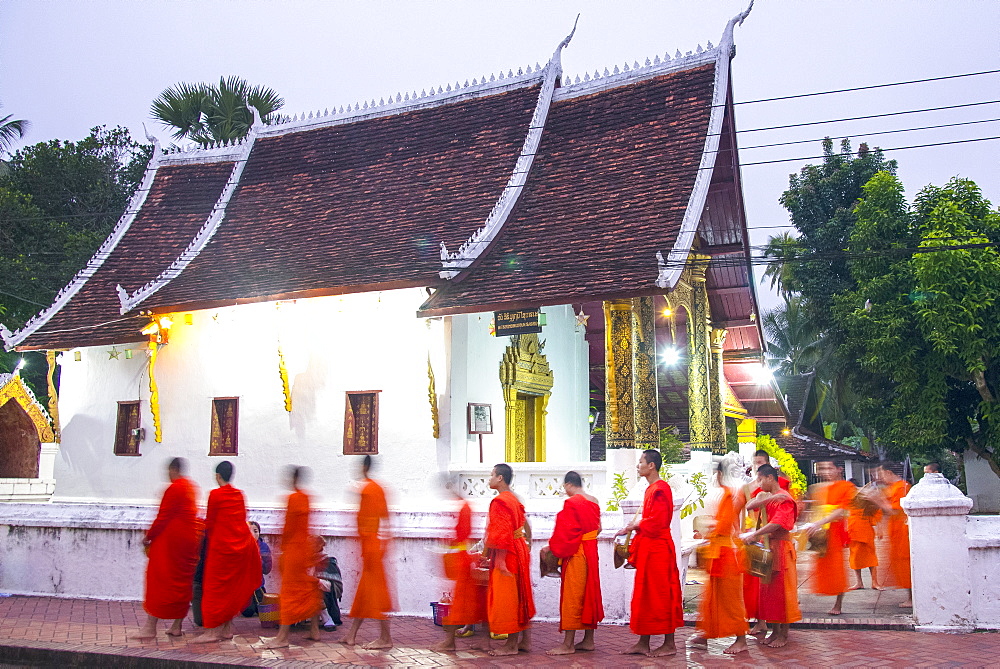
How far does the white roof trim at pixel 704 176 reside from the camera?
10.9m

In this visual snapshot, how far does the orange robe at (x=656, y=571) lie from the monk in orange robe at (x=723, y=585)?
0.77ft

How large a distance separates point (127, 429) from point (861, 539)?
10.6m

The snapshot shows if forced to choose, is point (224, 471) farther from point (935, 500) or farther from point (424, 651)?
point (935, 500)

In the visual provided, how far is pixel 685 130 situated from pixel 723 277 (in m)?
4.17

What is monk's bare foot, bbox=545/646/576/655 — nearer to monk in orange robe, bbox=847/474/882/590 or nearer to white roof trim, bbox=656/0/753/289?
monk in orange robe, bbox=847/474/882/590

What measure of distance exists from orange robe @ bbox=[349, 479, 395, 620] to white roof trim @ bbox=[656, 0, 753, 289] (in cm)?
441

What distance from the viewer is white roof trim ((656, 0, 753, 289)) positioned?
427 inches

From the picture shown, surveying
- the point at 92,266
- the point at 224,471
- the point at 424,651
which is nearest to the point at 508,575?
the point at 424,651

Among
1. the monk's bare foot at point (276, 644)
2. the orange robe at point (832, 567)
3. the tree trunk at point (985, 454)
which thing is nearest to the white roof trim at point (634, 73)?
the orange robe at point (832, 567)

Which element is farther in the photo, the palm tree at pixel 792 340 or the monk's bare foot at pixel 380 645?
the palm tree at pixel 792 340

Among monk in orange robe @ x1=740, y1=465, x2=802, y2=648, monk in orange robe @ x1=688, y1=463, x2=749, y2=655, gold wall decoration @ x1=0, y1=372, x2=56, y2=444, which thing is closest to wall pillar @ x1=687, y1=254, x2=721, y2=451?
monk in orange robe @ x1=740, y1=465, x2=802, y2=648

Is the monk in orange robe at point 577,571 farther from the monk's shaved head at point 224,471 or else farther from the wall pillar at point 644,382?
the wall pillar at point 644,382

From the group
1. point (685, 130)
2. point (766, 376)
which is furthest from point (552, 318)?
point (766, 376)

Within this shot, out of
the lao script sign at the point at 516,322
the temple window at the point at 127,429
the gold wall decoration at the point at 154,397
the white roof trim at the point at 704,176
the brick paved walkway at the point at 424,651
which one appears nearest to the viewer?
the brick paved walkway at the point at 424,651
